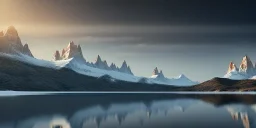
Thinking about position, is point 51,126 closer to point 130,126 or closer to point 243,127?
point 130,126

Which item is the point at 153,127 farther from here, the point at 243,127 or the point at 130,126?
the point at 243,127

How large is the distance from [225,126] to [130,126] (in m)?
14.4

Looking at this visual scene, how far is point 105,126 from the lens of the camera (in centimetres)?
4759

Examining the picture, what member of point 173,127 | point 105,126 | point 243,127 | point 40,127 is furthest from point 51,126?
point 243,127

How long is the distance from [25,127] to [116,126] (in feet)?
44.1

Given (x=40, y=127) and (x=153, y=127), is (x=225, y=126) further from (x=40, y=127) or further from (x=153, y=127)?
(x=40, y=127)

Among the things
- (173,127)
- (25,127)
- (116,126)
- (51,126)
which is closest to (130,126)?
(116,126)

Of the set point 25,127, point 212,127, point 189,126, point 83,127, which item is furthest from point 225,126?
point 25,127

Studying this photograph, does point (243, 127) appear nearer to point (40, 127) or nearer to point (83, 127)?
point (83, 127)

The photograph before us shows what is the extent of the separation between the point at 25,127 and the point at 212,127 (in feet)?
90.8

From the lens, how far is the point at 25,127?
45.2m

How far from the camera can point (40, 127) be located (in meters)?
45.7

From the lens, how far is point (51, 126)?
154 feet

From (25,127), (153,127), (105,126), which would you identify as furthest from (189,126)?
(25,127)
